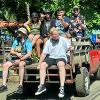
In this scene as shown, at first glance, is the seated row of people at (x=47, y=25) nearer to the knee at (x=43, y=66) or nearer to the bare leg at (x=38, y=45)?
the bare leg at (x=38, y=45)

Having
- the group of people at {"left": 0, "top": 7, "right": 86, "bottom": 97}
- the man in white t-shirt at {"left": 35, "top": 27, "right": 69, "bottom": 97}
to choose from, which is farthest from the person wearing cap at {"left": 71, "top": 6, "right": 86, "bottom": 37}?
the man in white t-shirt at {"left": 35, "top": 27, "right": 69, "bottom": 97}

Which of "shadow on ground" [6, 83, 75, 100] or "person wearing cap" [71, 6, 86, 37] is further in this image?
"person wearing cap" [71, 6, 86, 37]

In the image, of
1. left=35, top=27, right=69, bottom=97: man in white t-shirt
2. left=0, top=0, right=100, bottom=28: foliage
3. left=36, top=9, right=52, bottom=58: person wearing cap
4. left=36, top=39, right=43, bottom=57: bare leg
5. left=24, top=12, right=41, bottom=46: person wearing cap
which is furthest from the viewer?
left=0, top=0, right=100, bottom=28: foliage

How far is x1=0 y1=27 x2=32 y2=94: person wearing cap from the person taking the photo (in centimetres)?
1009

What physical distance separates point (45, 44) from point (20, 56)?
727 millimetres

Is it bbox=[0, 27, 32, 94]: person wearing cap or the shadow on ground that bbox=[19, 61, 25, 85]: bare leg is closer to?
bbox=[0, 27, 32, 94]: person wearing cap

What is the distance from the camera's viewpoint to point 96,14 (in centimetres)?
2198

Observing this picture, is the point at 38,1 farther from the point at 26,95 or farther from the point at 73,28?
the point at 26,95

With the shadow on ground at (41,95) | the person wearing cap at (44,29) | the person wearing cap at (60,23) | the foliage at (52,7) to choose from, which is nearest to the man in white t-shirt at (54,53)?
the shadow on ground at (41,95)

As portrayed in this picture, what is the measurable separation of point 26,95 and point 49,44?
1.81 metres

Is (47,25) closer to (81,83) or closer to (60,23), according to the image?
(60,23)

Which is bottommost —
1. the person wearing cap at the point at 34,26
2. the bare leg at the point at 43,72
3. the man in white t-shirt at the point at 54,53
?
the bare leg at the point at 43,72

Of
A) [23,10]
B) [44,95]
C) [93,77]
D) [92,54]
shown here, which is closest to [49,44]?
[44,95]

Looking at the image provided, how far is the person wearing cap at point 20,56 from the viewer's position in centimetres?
1009
